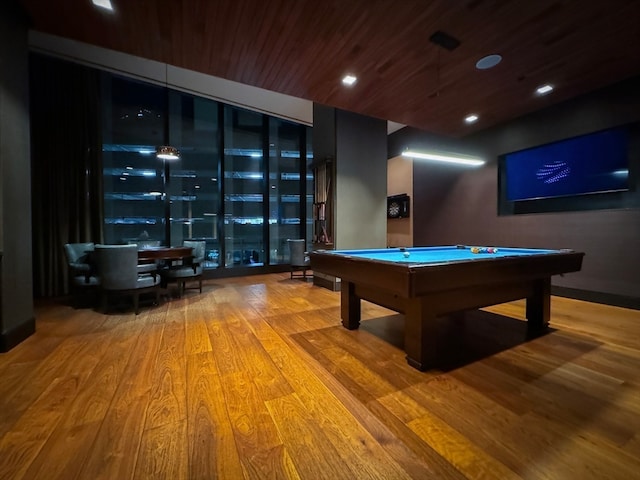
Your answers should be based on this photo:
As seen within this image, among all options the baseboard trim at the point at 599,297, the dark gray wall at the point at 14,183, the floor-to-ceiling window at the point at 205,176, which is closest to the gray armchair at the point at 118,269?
the dark gray wall at the point at 14,183

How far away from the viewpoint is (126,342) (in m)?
2.64

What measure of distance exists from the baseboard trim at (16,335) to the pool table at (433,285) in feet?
9.20

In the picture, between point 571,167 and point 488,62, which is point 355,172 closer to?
point 488,62

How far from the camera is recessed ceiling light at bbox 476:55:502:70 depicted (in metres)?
3.13

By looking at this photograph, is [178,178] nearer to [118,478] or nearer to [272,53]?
[272,53]

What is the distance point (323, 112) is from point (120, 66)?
143 inches

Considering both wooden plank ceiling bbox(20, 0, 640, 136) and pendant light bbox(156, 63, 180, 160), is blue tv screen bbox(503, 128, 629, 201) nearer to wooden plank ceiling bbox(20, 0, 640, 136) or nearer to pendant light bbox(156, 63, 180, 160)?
wooden plank ceiling bbox(20, 0, 640, 136)

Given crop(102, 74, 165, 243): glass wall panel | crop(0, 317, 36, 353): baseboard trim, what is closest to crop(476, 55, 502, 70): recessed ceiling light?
crop(0, 317, 36, 353): baseboard trim

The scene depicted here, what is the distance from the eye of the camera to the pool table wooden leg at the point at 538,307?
9.59ft

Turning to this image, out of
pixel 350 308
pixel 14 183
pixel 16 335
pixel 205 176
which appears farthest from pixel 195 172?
pixel 350 308

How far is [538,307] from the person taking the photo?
9.59ft

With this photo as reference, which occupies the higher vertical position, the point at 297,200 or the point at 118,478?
the point at 297,200

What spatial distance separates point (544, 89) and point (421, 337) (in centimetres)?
410

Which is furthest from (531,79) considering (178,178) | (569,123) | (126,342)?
(178,178)
